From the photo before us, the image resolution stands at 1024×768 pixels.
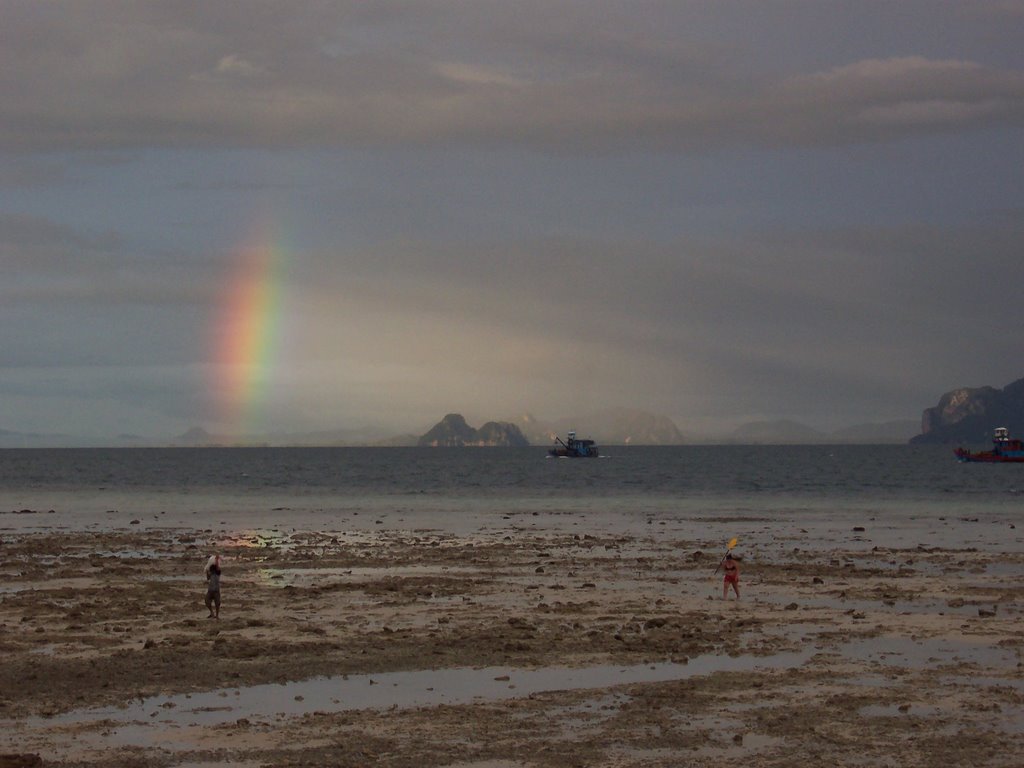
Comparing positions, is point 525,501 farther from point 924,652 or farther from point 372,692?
point 372,692

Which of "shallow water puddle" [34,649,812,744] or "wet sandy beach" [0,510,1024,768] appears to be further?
"shallow water puddle" [34,649,812,744]

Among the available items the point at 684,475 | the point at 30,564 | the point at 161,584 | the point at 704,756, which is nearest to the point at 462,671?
the point at 704,756

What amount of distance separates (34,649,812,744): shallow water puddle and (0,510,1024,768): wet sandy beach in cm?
8

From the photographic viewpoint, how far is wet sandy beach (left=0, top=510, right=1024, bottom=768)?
1645 centimetres

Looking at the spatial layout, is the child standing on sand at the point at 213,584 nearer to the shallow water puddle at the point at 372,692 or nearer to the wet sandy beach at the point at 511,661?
the wet sandy beach at the point at 511,661

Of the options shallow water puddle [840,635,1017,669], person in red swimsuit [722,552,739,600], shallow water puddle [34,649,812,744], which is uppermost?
person in red swimsuit [722,552,739,600]

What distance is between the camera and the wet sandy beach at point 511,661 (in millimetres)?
16453

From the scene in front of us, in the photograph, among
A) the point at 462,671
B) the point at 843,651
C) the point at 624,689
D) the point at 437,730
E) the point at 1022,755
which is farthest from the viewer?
the point at 843,651

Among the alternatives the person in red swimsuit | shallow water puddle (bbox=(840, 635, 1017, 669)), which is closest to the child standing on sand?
the person in red swimsuit

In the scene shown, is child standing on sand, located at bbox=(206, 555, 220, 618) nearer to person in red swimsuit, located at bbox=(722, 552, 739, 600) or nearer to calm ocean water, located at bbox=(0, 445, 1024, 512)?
person in red swimsuit, located at bbox=(722, 552, 739, 600)

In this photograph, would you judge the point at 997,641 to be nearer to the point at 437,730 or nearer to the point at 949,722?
the point at 949,722

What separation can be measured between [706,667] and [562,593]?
1151 centimetres

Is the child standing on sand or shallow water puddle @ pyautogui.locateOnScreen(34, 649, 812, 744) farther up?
the child standing on sand

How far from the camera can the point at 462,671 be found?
861 inches
